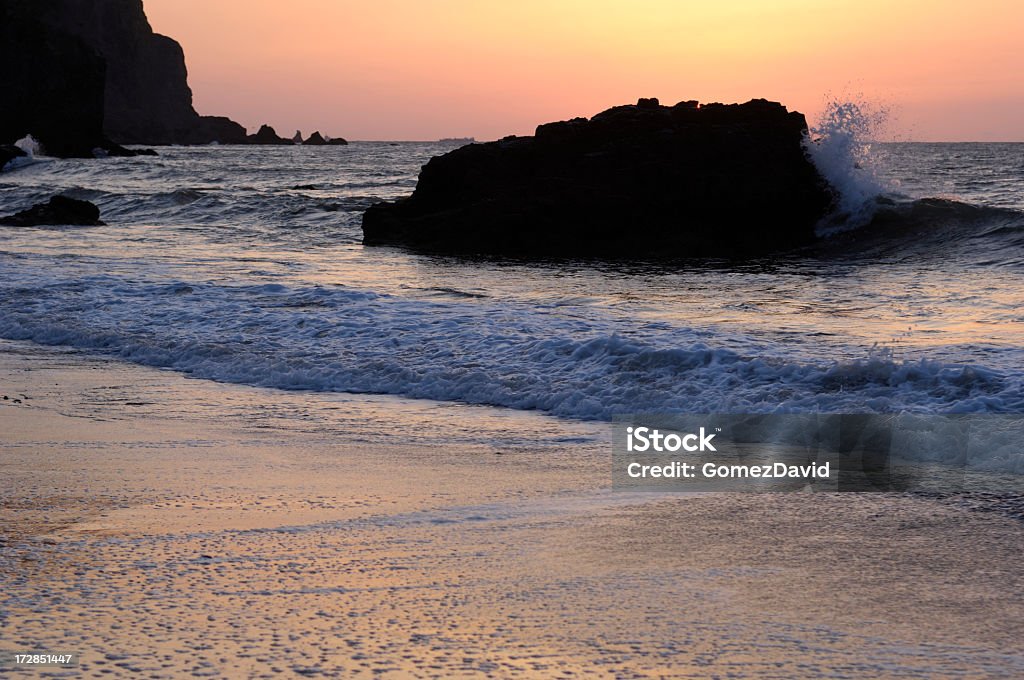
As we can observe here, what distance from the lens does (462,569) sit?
14.1ft

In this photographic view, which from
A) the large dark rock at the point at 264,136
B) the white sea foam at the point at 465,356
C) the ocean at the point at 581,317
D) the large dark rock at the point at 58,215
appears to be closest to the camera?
the white sea foam at the point at 465,356

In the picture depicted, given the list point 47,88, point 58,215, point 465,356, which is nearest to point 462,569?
point 465,356

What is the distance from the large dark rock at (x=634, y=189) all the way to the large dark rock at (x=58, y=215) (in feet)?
26.7

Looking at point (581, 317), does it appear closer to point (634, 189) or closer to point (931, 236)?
point (931, 236)

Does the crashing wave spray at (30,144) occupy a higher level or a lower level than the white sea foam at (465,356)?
higher

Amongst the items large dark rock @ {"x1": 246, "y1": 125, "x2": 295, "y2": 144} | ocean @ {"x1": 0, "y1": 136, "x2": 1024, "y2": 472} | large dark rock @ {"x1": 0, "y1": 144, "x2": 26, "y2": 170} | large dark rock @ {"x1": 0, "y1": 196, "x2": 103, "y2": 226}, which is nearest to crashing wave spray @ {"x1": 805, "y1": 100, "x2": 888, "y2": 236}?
ocean @ {"x1": 0, "y1": 136, "x2": 1024, "y2": 472}

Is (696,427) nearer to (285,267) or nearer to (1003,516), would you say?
(1003,516)

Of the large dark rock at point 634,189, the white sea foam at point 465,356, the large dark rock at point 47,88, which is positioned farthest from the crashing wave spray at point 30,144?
the white sea foam at point 465,356

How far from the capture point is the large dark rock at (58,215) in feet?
87.8

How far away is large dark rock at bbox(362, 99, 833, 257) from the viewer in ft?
72.7

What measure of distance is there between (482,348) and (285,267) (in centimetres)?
839

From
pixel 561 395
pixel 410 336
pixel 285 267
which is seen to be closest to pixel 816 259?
pixel 285 267

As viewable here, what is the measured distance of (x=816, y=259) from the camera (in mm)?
19062

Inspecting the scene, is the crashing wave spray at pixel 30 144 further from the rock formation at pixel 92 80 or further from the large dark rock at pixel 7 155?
the large dark rock at pixel 7 155
